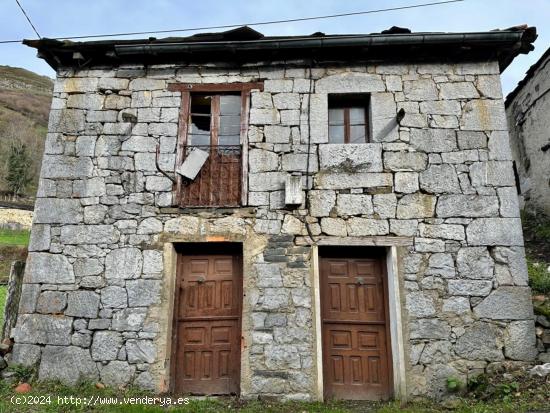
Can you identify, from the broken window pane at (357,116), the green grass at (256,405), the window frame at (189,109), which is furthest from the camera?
the broken window pane at (357,116)

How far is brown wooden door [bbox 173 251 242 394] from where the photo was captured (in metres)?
4.83

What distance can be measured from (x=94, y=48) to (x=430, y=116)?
15.5 ft

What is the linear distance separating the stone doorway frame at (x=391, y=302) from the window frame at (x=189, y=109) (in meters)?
1.34

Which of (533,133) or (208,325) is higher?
(533,133)

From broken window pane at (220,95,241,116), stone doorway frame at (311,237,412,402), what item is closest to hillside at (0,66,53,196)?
broken window pane at (220,95,241,116)

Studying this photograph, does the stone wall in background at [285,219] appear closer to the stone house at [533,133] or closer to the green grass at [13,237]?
the stone house at [533,133]

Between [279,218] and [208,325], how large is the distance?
63.3 inches

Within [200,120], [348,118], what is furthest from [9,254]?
[348,118]

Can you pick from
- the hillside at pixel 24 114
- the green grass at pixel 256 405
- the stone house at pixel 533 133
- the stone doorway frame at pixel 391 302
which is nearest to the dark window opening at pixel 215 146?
the stone doorway frame at pixel 391 302

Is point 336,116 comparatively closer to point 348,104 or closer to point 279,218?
point 348,104

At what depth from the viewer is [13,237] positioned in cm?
1573

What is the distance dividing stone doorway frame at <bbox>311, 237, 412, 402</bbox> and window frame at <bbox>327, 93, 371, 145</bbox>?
139 centimetres

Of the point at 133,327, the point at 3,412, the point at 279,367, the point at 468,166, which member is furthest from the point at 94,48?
the point at 468,166

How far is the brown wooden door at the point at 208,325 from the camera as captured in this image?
483 centimetres
